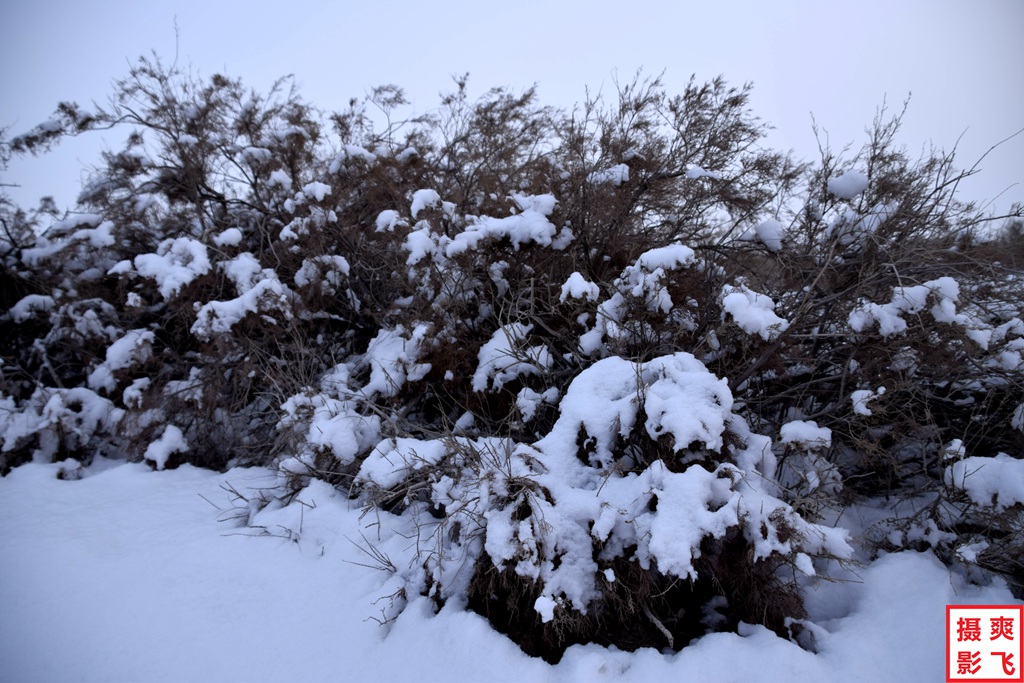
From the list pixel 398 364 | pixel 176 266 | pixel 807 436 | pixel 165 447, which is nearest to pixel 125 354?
pixel 176 266

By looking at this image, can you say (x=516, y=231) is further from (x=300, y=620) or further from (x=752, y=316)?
(x=300, y=620)

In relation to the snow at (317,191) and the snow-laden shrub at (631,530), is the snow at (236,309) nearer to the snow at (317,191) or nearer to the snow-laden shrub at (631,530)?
the snow at (317,191)

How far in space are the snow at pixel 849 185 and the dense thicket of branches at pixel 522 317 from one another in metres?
0.03

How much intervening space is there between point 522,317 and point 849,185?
325 centimetres

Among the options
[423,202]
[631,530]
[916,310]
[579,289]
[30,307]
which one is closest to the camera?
[631,530]

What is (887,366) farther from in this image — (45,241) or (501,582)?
(45,241)

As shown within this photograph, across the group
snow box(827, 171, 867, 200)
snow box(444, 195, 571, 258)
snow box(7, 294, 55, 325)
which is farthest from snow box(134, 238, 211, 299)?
snow box(827, 171, 867, 200)

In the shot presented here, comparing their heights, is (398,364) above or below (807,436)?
above

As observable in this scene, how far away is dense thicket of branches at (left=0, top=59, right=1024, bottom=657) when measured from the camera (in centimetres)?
314

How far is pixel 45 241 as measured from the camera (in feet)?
22.1

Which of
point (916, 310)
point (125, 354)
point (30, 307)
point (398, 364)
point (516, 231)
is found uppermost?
point (516, 231)

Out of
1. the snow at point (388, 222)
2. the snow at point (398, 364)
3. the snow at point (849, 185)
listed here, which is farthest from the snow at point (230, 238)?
the snow at point (849, 185)

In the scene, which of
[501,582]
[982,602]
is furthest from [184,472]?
[982,602]

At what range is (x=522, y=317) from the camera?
4559 mm
